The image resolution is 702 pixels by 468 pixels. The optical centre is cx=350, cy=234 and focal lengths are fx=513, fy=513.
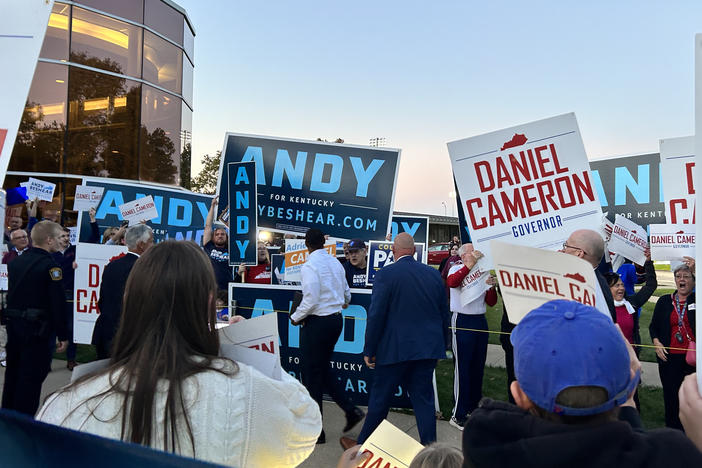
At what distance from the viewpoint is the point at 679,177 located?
4270 millimetres

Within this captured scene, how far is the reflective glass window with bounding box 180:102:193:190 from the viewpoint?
1909 cm

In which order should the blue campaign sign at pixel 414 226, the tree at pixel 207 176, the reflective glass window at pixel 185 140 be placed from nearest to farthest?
the blue campaign sign at pixel 414 226
the reflective glass window at pixel 185 140
the tree at pixel 207 176

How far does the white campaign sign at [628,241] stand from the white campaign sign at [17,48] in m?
5.65

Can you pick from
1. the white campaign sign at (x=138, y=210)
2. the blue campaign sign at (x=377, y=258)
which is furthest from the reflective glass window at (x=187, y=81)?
the blue campaign sign at (x=377, y=258)

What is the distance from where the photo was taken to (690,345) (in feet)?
14.8

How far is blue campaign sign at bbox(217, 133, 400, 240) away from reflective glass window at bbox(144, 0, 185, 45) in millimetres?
13490

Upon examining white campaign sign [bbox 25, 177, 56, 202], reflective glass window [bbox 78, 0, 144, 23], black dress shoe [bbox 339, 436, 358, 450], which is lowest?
black dress shoe [bbox 339, 436, 358, 450]

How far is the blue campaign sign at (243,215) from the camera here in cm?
571

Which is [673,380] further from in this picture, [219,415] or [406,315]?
[219,415]

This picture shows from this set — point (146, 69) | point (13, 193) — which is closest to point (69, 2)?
point (146, 69)

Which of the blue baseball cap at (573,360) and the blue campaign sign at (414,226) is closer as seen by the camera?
the blue baseball cap at (573,360)

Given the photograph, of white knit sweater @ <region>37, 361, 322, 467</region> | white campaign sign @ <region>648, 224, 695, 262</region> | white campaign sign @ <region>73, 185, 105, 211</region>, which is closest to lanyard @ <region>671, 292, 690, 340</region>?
white campaign sign @ <region>648, 224, 695, 262</region>

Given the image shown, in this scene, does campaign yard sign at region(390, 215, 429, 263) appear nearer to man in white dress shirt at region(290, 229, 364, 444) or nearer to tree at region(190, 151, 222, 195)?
man in white dress shirt at region(290, 229, 364, 444)

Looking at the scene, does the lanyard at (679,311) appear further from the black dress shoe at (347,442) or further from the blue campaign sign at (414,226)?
the blue campaign sign at (414,226)
